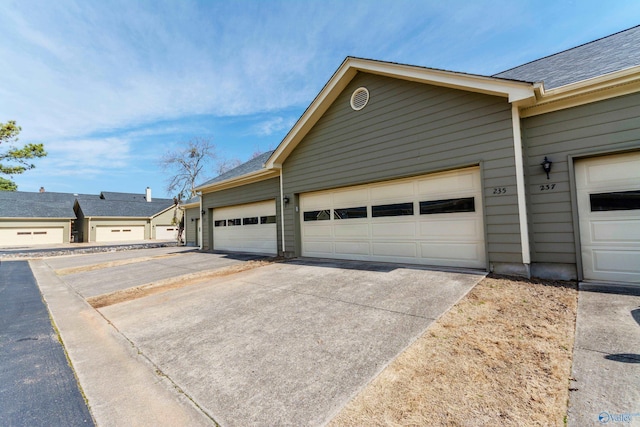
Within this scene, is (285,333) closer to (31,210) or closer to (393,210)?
(393,210)

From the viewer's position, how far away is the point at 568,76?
17.4ft

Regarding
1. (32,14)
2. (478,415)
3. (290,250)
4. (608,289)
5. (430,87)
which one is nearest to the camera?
(478,415)

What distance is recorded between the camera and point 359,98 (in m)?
7.68

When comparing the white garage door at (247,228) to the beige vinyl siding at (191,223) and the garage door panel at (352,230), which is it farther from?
the beige vinyl siding at (191,223)

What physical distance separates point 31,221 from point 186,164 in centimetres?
1634

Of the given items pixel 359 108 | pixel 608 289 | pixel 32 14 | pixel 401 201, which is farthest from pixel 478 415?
pixel 32 14

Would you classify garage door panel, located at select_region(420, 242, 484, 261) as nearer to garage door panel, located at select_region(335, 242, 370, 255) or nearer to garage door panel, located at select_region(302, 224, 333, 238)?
garage door panel, located at select_region(335, 242, 370, 255)

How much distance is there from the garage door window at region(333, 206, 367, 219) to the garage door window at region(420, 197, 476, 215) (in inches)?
66.1

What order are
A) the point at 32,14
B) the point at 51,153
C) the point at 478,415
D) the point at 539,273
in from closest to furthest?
the point at 478,415, the point at 539,273, the point at 32,14, the point at 51,153

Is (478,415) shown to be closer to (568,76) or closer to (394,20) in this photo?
(568,76)

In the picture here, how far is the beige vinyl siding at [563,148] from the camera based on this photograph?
452cm

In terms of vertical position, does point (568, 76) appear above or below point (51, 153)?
below

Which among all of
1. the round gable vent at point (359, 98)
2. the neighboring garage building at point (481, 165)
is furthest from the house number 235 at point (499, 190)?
the round gable vent at point (359, 98)

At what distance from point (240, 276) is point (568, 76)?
27.2 ft
